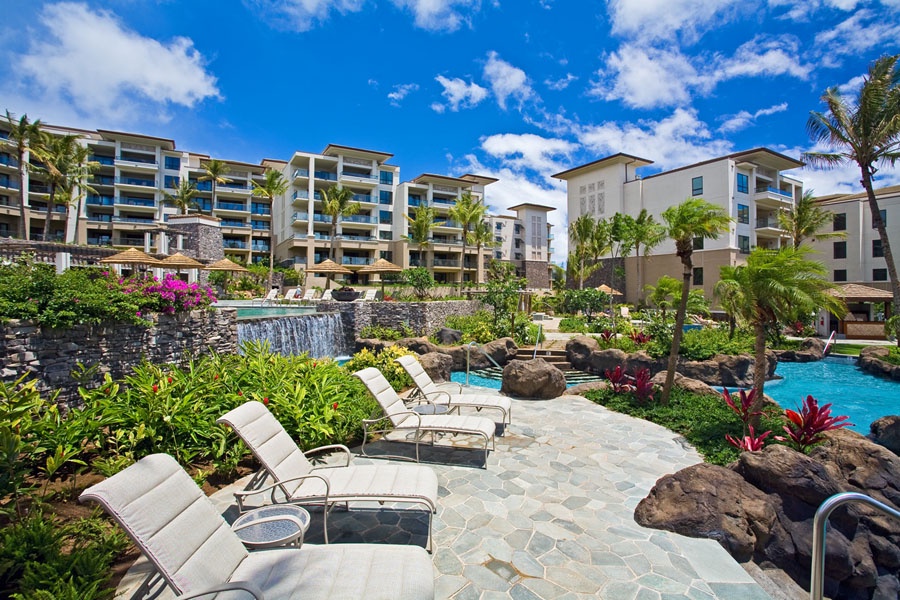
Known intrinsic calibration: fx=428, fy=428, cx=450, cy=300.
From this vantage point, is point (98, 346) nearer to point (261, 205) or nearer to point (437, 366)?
point (437, 366)

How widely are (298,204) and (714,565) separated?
4938 centimetres

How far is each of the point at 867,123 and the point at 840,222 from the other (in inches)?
1226

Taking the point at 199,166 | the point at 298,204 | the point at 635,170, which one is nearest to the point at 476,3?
the point at 635,170

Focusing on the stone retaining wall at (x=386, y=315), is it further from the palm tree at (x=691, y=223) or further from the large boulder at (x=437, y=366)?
the palm tree at (x=691, y=223)

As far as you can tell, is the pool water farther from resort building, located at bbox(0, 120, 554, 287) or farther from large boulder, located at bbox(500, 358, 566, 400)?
resort building, located at bbox(0, 120, 554, 287)

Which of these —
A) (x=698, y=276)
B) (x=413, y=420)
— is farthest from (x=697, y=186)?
(x=413, y=420)

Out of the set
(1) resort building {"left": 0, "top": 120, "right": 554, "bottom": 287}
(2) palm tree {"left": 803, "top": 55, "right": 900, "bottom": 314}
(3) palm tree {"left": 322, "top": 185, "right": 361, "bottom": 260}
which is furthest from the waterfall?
(3) palm tree {"left": 322, "top": 185, "right": 361, "bottom": 260}

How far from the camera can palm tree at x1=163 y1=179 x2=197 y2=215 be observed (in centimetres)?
4528

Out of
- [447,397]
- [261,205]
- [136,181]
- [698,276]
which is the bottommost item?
[447,397]

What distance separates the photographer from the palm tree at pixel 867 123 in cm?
1492

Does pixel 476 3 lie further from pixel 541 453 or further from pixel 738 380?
pixel 738 380

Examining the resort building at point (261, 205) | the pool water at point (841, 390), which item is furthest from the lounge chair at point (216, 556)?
the resort building at point (261, 205)

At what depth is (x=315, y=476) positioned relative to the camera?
3.54m

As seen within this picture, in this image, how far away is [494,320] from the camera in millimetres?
19734
